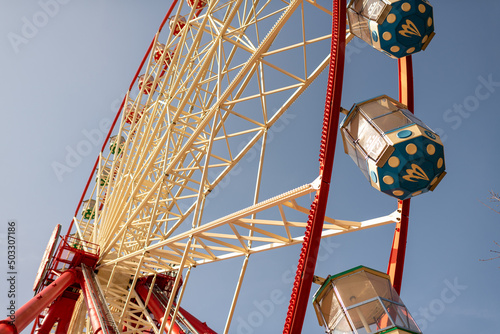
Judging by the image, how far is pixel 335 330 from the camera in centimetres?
605

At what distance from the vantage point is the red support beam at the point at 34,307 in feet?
36.6

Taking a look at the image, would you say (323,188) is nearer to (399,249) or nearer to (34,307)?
(399,249)

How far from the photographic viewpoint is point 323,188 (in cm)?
626

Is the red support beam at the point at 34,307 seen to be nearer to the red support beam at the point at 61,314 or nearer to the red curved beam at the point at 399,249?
the red support beam at the point at 61,314

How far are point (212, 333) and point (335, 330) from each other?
1030cm

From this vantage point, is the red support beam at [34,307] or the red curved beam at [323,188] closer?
the red curved beam at [323,188]

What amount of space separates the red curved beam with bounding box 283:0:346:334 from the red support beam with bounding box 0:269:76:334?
8713 millimetres

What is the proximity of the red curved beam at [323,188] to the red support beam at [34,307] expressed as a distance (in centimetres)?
871

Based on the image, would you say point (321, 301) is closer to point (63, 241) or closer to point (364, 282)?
point (364, 282)

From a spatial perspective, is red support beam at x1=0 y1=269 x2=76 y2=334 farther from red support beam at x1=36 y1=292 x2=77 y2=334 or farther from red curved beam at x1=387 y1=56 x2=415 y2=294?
red curved beam at x1=387 y1=56 x2=415 y2=294

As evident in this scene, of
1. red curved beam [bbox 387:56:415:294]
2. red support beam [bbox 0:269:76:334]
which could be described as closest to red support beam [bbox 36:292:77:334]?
red support beam [bbox 0:269:76:334]

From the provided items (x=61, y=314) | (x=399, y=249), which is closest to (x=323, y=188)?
(x=399, y=249)

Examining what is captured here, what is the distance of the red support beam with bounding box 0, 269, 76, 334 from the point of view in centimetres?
1116

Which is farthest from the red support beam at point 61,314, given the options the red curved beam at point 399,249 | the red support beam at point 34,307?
the red curved beam at point 399,249
